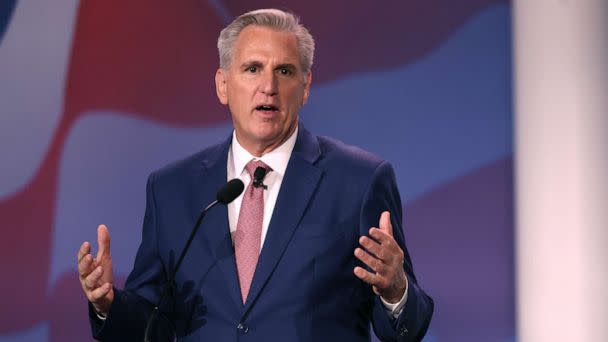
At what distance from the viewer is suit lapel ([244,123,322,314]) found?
2.11 metres

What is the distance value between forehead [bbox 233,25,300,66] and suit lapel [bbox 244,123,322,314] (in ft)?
0.72

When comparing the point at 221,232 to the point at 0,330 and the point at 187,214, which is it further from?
the point at 0,330

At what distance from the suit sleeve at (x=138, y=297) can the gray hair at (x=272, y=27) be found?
414mm

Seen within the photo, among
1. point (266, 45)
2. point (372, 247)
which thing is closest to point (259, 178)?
point (266, 45)

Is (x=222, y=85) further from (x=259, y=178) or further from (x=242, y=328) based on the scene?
(x=242, y=328)

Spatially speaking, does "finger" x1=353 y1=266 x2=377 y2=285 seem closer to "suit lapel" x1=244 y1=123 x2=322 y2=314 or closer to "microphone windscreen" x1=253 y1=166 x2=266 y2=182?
"suit lapel" x1=244 y1=123 x2=322 y2=314

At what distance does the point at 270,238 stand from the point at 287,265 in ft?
0.26

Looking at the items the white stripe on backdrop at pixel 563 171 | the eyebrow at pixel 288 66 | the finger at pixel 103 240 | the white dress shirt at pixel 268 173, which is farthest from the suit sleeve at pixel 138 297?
the white stripe on backdrop at pixel 563 171

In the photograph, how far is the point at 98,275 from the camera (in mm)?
2010

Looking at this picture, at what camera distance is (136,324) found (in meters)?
2.19

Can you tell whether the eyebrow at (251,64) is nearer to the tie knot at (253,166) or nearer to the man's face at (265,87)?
the man's face at (265,87)

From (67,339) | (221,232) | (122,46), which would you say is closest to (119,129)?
(122,46)

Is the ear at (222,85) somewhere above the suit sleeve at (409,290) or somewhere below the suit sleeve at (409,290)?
above

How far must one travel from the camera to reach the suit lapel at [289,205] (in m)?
2.11
